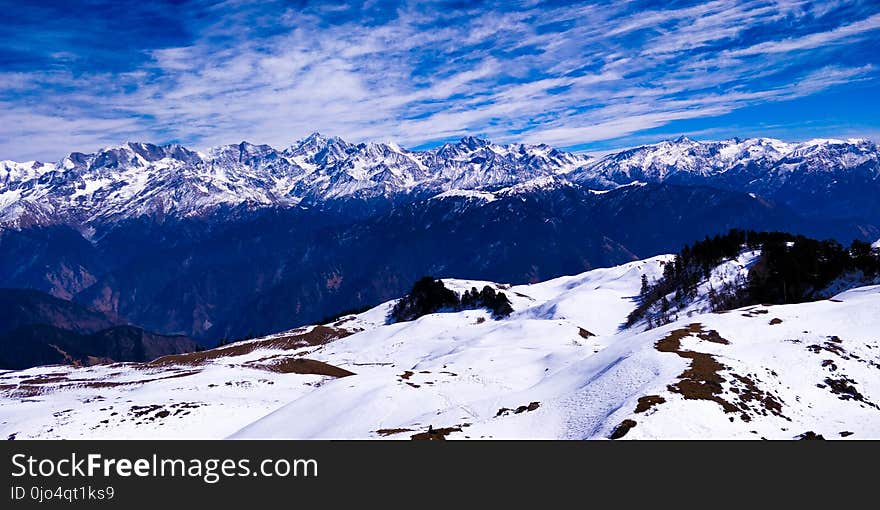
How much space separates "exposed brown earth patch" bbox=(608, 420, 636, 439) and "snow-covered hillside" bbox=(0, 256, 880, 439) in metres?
0.11

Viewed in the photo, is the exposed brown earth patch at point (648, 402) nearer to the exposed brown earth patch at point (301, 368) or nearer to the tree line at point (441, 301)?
the exposed brown earth patch at point (301, 368)

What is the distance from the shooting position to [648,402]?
3306 centimetres

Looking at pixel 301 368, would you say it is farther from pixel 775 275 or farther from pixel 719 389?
pixel 775 275

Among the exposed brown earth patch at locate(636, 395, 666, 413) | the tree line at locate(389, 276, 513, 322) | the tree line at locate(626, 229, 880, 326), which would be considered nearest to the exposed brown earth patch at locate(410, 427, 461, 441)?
the exposed brown earth patch at locate(636, 395, 666, 413)

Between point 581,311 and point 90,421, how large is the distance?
117675 mm

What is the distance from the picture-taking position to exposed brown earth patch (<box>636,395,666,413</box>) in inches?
1267

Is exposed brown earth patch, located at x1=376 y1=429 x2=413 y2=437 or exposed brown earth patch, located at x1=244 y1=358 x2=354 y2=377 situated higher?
exposed brown earth patch, located at x1=376 y1=429 x2=413 y2=437

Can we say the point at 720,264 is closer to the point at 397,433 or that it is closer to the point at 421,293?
the point at 421,293

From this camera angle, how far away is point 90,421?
178ft

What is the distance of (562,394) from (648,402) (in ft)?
31.6

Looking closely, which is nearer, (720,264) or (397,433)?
(397,433)

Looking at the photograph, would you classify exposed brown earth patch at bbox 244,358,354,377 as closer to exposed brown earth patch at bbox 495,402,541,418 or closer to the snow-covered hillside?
the snow-covered hillside
